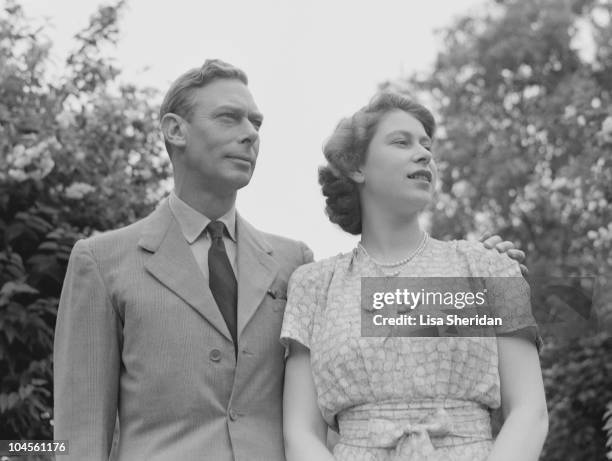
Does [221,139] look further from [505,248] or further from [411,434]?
[411,434]

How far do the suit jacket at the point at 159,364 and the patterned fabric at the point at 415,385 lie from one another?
0.18 metres

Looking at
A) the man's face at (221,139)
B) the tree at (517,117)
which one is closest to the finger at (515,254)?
the man's face at (221,139)

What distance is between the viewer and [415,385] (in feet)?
11.2

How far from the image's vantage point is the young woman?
11.2 ft

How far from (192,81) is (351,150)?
0.56 m

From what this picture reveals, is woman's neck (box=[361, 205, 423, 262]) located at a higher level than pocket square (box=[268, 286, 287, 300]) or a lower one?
higher

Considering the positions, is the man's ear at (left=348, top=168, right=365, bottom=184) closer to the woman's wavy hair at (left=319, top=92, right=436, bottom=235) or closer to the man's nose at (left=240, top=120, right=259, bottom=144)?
the woman's wavy hair at (left=319, top=92, right=436, bottom=235)

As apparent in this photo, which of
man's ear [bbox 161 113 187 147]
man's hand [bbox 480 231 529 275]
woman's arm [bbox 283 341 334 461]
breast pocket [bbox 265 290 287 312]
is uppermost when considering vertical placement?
man's ear [bbox 161 113 187 147]

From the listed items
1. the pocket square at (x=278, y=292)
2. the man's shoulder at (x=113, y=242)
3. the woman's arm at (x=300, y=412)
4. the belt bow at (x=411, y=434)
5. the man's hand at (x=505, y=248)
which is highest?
the man's shoulder at (x=113, y=242)

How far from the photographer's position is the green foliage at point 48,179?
6.16 meters

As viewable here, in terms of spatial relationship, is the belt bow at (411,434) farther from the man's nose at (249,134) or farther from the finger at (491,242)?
the man's nose at (249,134)

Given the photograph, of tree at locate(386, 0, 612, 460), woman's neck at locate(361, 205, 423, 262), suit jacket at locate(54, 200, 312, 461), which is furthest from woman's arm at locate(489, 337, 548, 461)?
tree at locate(386, 0, 612, 460)

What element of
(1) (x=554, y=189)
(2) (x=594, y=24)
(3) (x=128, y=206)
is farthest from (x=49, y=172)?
(2) (x=594, y=24)

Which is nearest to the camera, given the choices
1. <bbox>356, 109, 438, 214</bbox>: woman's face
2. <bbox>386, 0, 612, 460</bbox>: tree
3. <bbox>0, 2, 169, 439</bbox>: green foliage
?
<bbox>356, 109, 438, 214</bbox>: woman's face
